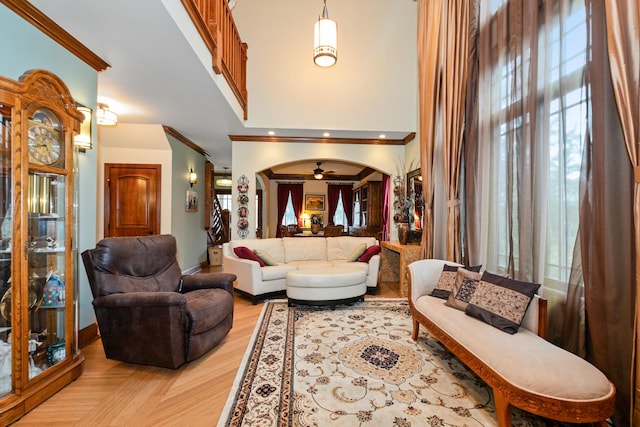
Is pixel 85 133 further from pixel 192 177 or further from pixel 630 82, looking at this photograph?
pixel 630 82

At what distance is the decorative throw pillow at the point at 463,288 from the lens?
2.30 metres

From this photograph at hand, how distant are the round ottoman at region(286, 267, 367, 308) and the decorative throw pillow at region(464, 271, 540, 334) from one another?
163 cm

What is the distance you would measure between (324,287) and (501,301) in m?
1.98

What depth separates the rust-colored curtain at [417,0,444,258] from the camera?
3.85m

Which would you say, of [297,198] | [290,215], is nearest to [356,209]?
[297,198]

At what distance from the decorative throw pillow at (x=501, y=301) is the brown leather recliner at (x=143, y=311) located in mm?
2093

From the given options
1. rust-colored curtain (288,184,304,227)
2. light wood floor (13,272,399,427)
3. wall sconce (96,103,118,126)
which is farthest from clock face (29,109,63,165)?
rust-colored curtain (288,184,304,227)

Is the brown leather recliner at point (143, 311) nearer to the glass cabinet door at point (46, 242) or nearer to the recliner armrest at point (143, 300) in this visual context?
the recliner armrest at point (143, 300)

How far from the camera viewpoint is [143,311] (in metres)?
2.19

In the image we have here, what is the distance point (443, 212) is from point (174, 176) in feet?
15.1

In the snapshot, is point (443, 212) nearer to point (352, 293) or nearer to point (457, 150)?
point (457, 150)

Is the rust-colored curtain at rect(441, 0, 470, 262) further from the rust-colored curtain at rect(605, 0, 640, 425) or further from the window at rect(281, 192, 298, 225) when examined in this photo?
the window at rect(281, 192, 298, 225)

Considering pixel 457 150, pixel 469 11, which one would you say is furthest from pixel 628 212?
pixel 469 11

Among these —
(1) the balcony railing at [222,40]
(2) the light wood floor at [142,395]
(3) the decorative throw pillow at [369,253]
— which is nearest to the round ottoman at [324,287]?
(3) the decorative throw pillow at [369,253]
